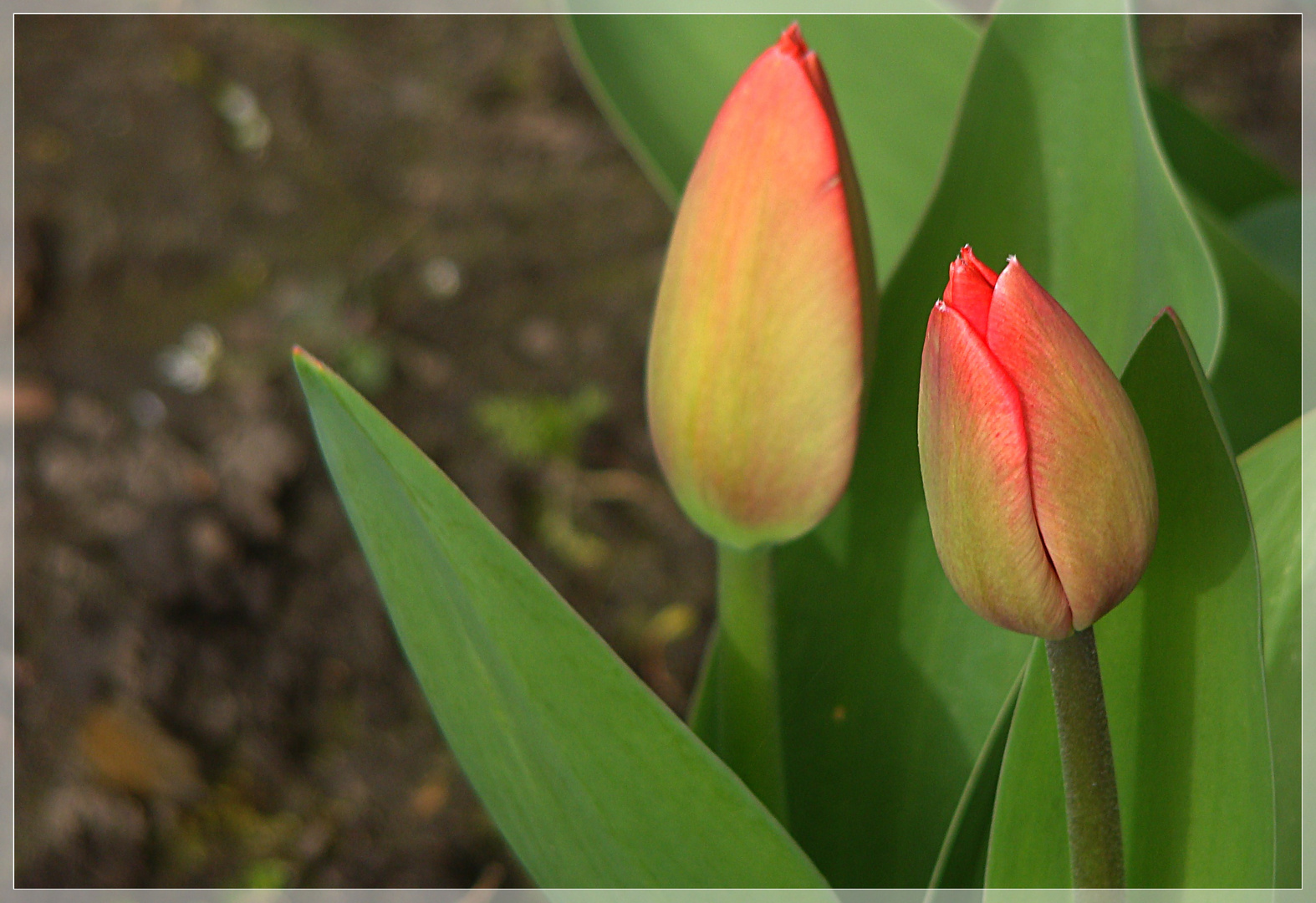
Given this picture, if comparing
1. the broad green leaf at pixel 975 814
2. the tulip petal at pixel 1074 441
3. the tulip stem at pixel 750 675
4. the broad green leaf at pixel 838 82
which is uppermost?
the broad green leaf at pixel 838 82

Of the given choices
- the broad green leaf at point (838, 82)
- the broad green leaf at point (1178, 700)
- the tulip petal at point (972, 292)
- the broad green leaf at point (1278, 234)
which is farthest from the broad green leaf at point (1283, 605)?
the broad green leaf at point (1278, 234)

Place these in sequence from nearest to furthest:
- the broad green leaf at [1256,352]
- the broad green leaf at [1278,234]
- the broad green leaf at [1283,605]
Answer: the broad green leaf at [1283,605] → the broad green leaf at [1256,352] → the broad green leaf at [1278,234]

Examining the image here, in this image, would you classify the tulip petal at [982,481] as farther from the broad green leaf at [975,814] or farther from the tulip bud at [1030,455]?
the broad green leaf at [975,814]

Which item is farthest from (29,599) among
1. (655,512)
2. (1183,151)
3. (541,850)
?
(1183,151)

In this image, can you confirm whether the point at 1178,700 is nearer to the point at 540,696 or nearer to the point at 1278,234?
the point at 540,696

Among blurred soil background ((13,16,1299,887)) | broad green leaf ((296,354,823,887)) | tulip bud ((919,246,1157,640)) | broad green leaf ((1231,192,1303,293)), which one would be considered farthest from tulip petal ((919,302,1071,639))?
blurred soil background ((13,16,1299,887))

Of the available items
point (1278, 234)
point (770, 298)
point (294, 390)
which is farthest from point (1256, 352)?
point (294, 390)

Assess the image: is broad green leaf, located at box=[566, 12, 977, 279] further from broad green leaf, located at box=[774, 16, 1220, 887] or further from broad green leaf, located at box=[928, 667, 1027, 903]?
broad green leaf, located at box=[928, 667, 1027, 903]
